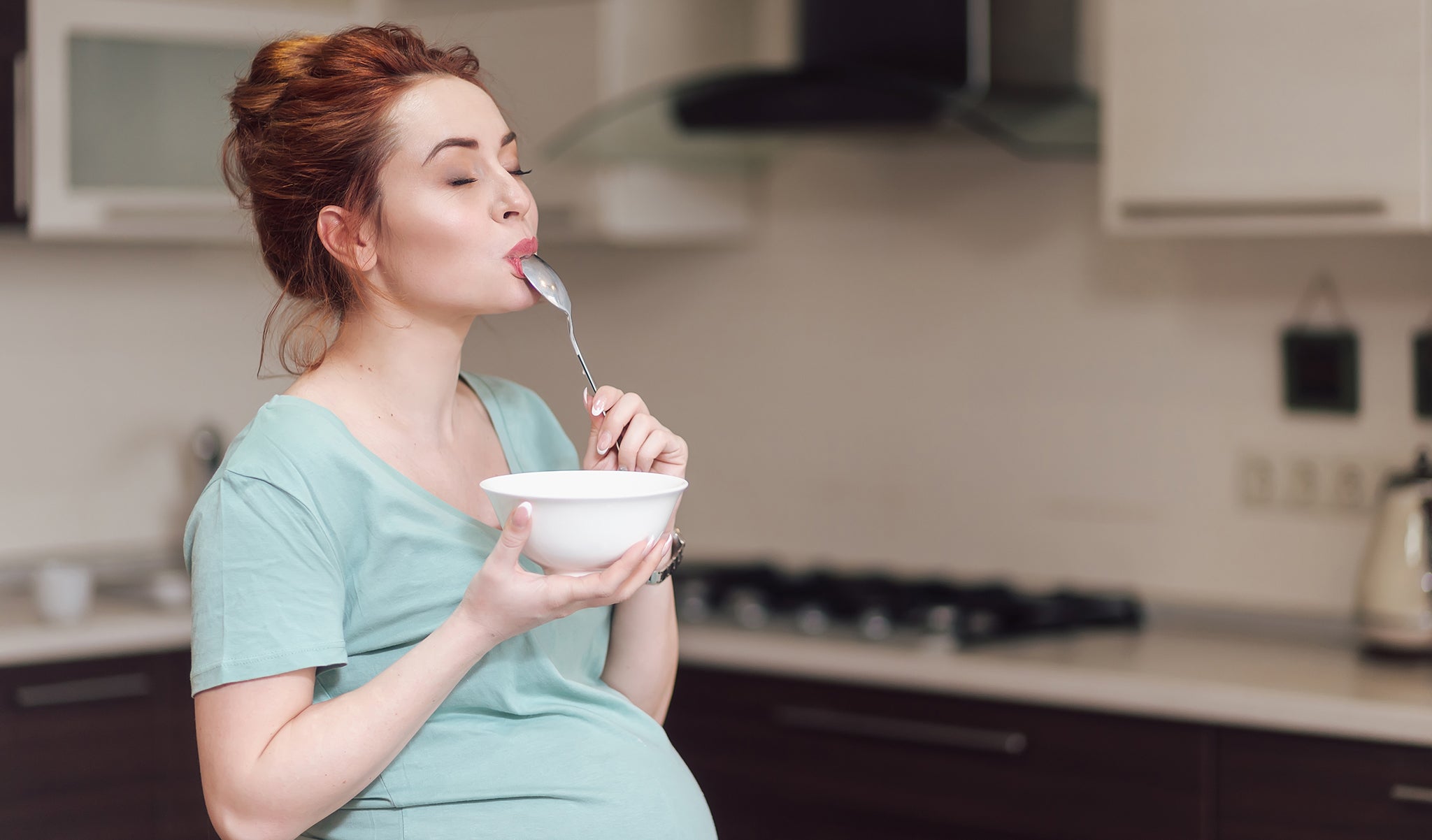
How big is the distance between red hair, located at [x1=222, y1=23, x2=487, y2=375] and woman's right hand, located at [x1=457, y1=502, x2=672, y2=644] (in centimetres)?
31

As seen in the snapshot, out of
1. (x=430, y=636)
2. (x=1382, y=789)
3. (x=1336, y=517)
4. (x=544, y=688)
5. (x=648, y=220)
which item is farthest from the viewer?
(x=648, y=220)

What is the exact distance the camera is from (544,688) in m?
1.17

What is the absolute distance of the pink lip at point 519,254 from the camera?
116 centimetres

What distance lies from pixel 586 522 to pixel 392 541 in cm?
19

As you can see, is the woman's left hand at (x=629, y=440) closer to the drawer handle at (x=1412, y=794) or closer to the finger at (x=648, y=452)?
the finger at (x=648, y=452)

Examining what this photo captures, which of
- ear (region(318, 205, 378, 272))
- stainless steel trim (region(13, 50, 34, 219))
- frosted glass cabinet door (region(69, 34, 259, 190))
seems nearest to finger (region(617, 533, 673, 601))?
ear (region(318, 205, 378, 272))

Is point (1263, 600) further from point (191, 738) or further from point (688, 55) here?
point (191, 738)

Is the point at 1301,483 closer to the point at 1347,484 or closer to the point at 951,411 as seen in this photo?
the point at 1347,484

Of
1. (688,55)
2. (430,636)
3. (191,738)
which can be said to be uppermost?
(688,55)

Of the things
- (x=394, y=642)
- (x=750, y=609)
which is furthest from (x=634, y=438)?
(x=750, y=609)

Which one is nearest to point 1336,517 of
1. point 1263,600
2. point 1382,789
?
point 1263,600

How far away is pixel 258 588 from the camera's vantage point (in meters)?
1.01

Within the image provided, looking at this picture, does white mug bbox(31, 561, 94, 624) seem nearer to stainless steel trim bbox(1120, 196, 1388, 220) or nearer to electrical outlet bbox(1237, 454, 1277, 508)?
stainless steel trim bbox(1120, 196, 1388, 220)

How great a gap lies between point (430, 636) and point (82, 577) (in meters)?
1.73
